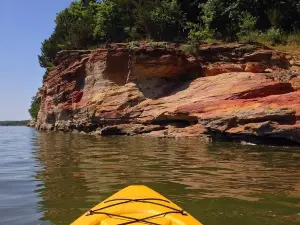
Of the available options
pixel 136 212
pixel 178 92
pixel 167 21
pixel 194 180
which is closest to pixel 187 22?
pixel 167 21

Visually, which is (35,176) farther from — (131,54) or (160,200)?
(131,54)

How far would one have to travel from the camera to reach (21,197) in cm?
549

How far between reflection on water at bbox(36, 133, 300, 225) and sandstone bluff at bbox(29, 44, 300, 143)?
1843mm

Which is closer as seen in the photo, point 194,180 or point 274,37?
point 194,180

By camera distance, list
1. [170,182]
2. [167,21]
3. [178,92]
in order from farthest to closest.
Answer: [167,21] < [178,92] < [170,182]

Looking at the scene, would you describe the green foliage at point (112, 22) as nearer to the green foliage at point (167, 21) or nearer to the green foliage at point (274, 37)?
the green foliage at point (167, 21)

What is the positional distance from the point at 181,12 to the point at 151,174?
17442 millimetres

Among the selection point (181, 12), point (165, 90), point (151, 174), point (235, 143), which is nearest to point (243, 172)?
point (151, 174)

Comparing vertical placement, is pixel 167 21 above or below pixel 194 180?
above

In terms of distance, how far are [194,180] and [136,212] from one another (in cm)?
297

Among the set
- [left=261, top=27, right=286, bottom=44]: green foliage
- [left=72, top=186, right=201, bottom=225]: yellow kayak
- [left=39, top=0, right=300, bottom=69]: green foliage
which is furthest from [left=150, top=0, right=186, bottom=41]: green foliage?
[left=72, top=186, right=201, bottom=225]: yellow kayak

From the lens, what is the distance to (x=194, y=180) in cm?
653

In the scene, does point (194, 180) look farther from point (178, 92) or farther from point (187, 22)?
point (187, 22)

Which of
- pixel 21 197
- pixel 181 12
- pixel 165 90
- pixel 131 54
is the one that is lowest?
pixel 21 197
